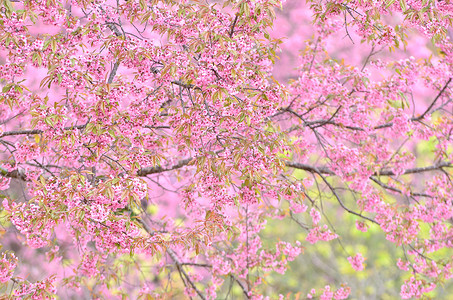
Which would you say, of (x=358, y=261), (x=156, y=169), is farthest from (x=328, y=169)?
(x=156, y=169)

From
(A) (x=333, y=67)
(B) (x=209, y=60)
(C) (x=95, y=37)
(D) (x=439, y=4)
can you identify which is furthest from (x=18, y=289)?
(D) (x=439, y=4)

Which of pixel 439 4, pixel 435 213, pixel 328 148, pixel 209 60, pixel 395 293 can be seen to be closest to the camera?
pixel 209 60

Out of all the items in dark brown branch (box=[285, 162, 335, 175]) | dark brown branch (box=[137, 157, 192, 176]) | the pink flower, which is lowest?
the pink flower

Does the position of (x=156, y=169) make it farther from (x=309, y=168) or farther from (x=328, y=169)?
(x=328, y=169)

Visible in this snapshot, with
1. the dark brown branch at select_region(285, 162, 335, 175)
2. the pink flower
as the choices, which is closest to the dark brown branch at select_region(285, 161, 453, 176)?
the dark brown branch at select_region(285, 162, 335, 175)

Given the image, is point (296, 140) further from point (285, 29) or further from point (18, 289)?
point (285, 29)

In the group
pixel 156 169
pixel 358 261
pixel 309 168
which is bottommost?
pixel 358 261

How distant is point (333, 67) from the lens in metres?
4.22

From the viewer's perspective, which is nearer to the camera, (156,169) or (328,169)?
(156,169)

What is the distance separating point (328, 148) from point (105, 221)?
6.71 feet

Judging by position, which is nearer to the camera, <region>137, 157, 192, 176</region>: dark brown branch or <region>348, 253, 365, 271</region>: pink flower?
<region>137, 157, 192, 176</region>: dark brown branch

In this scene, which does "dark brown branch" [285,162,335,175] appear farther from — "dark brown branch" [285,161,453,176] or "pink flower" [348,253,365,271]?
"pink flower" [348,253,365,271]

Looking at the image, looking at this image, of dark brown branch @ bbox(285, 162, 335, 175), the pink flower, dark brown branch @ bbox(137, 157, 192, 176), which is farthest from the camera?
the pink flower

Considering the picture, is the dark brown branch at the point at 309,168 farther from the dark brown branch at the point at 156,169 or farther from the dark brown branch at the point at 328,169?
the dark brown branch at the point at 156,169
